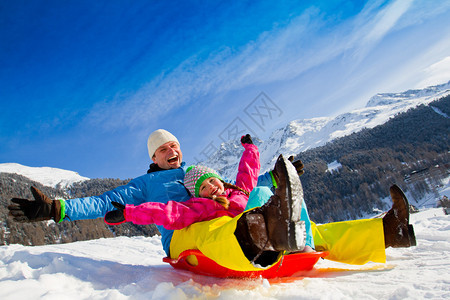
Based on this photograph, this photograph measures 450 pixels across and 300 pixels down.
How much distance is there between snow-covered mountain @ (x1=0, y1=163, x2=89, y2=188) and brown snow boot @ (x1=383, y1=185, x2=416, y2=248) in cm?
13533

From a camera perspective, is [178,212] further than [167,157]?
No

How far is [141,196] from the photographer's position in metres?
2.69

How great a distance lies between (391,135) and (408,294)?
339ft

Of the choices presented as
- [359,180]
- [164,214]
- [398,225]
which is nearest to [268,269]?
[164,214]

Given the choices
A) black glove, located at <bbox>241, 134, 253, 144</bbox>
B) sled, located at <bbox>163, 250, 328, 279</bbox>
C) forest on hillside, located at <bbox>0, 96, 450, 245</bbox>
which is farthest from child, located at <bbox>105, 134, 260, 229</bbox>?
forest on hillside, located at <bbox>0, 96, 450, 245</bbox>

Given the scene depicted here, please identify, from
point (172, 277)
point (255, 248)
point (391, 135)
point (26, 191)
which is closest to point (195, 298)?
point (255, 248)

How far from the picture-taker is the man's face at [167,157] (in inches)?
120

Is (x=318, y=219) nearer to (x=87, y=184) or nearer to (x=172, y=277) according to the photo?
(x=172, y=277)

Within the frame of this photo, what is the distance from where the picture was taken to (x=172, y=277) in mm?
1816

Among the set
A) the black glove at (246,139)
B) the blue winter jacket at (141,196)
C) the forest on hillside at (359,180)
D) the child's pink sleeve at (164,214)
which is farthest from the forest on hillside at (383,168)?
the child's pink sleeve at (164,214)

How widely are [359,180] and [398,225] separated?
72.2m

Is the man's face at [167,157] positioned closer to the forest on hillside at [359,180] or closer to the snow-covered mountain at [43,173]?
the forest on hillside at [359,180]

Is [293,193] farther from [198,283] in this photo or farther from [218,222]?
[198,283]

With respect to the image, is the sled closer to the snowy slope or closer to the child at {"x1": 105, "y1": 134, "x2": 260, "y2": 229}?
the snowy slope
